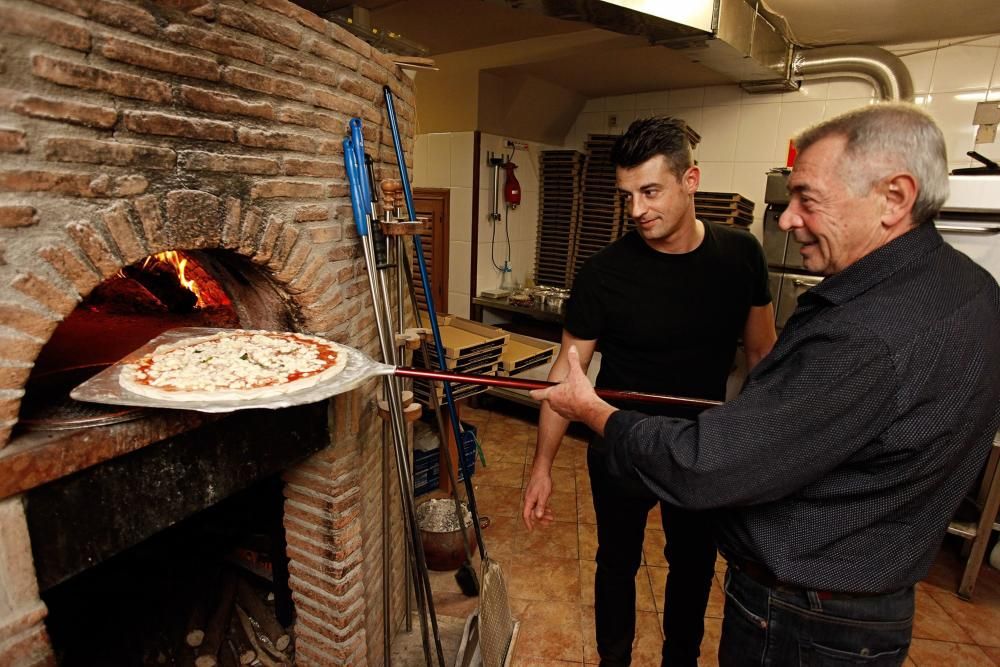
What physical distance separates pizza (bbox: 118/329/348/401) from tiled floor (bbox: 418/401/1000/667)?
5.43ft

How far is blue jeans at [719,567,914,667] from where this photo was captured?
1209 millimetres

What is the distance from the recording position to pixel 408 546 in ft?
7.83

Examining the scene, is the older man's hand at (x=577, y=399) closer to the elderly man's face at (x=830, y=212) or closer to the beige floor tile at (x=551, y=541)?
the elderly man's face at (x=830, y=212)

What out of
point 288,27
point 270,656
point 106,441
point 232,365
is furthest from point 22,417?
point 270,656

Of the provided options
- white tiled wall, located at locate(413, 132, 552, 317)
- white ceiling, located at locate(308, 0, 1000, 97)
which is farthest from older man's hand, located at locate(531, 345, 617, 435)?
white tiled wall, located at locate(413, 132, 552, 317)

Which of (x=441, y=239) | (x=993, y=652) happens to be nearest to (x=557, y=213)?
(x=441, y=239)

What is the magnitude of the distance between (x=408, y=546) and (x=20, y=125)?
1968 mm

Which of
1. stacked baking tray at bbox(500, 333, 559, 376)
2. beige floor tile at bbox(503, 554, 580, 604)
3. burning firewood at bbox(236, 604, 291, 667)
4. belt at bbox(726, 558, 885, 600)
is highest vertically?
belt at bbox(726, 558, 885, 600)

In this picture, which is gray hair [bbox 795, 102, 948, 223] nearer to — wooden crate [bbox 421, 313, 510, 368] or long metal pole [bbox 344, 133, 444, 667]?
long metal pole [bbox 344, 133, 444, 667]

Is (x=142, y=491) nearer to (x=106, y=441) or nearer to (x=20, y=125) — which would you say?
(x=106, y=441)

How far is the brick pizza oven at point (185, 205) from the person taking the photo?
39.7 inches

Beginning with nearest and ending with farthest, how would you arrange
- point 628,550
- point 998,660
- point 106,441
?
point 106,441 < point 628,550 < point 998,660

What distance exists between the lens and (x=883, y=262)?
42.4 inches

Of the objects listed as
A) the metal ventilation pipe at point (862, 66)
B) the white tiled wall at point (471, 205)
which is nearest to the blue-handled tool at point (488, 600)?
the white tiled wall at point (471, 205)
